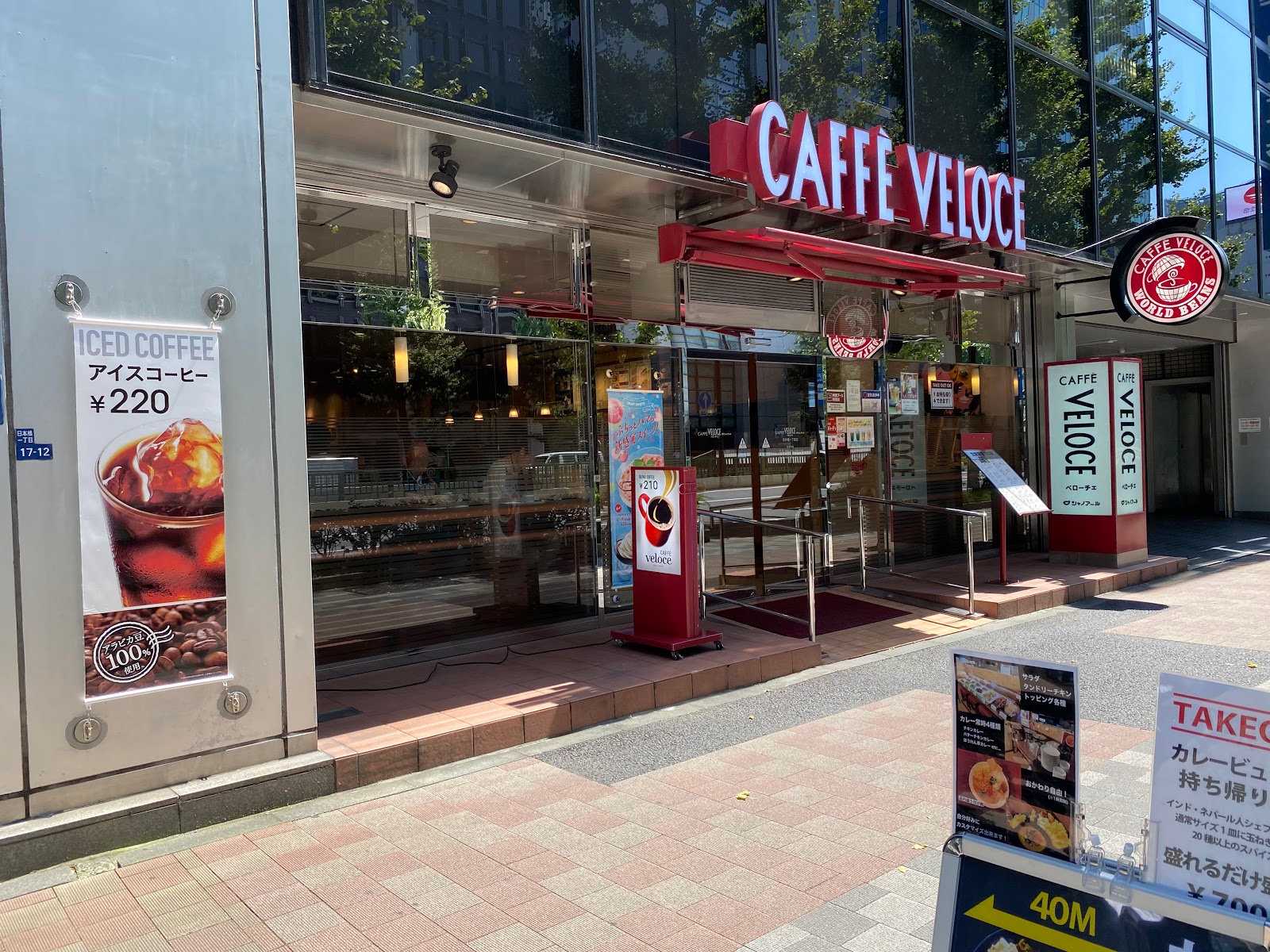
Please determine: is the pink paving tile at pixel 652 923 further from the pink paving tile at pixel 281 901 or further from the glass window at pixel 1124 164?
the glass window at pixel 1124 164

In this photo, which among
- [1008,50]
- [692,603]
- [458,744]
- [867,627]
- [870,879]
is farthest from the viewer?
[1008,50]

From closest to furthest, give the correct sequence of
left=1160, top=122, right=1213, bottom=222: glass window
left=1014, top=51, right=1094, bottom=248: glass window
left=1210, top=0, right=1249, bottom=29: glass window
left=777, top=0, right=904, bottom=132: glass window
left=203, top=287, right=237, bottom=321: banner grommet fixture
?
left=203, top=287, right=237, bottom=321: banner grommet fixture
left=777, top=0, right=904, bottom=132: glass window
left=1014, top=51, right=1094, bottom=248: glass window
left=1160, top=122, right=1213, bottom=222: glass window
left=1210, top=0, right=1249, bottom=29: glass window

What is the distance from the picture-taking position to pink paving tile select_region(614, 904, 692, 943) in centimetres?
357

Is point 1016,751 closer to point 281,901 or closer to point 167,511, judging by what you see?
point 281,901

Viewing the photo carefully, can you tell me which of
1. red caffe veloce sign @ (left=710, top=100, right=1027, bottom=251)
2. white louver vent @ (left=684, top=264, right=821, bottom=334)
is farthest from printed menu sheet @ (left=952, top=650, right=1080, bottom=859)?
white louver vent @ (left=684, top=264, right=821, bottom=334)

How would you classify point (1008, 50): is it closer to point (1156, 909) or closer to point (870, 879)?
point (870, 879)

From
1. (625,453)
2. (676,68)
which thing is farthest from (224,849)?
(676,68)

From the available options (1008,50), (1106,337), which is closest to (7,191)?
(1008,50)

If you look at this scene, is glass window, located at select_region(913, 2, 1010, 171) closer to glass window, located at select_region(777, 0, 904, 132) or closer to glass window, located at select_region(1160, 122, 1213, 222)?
glass window, located at select_region(777, 0, 904, 132)

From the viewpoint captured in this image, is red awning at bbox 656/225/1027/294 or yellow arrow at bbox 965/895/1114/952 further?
red awning at bbox 656/225/1027/294

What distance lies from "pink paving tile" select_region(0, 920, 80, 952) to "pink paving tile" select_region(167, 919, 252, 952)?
1.34 feet

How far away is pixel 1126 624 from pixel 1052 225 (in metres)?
5.45

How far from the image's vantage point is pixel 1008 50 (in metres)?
11.5

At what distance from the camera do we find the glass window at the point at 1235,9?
52.9 ft
